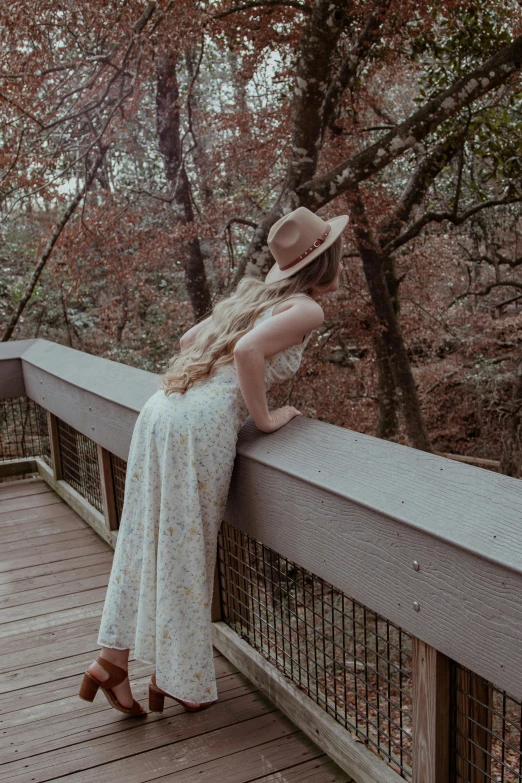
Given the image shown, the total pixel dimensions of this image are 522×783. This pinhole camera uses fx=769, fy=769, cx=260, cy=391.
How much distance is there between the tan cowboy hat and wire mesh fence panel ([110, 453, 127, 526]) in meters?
1.57

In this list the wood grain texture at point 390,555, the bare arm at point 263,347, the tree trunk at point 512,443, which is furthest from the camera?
the tree trunk at point 512,443

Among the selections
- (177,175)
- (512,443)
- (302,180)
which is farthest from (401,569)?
(177,175)

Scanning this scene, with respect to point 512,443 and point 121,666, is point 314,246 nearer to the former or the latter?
point 121,666

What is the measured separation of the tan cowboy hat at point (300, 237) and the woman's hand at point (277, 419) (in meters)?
0.40

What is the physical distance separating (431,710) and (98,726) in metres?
1.15

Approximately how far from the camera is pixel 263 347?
1979 millimetres

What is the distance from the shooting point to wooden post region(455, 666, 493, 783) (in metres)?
1.50

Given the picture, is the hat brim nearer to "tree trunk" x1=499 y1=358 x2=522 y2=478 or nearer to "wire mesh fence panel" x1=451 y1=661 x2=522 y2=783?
"wire mesh fence panel" x1=451 y1=661 x2=522 y2=783

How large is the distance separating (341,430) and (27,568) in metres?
2.15

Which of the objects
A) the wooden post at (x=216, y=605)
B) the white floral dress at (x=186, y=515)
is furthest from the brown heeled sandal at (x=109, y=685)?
the wooden post at (x=216, y=605)

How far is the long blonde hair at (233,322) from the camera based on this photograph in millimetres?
2184

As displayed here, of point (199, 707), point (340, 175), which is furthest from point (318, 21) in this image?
point (199, 707)

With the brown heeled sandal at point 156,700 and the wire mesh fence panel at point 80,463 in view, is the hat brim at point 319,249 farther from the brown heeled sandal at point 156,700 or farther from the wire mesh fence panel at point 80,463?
the wire mesh fence panel at point 80,463

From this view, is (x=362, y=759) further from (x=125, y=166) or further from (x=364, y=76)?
(x=125, y=166)
